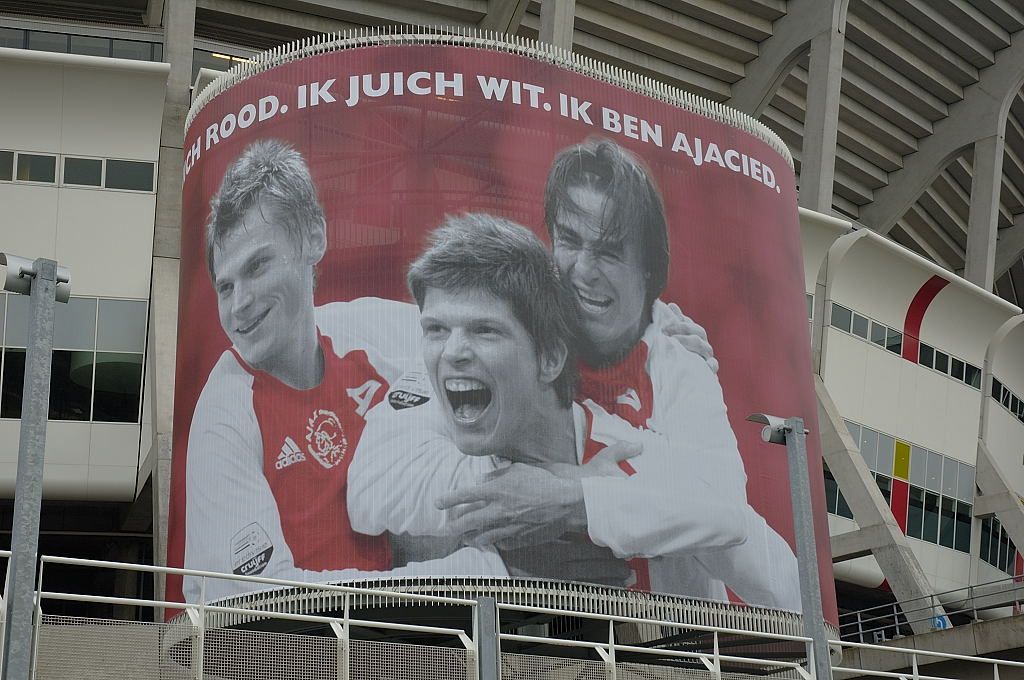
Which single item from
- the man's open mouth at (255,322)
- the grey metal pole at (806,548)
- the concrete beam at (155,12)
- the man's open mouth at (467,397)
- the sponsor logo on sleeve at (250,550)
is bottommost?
the grey metal pole at (806,548)

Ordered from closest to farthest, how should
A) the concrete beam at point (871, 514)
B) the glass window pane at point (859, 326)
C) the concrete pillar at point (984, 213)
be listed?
the concrete beam at point (871, 514), the glass window pane at point (859, 326), the concrete pillar at point (984, 213)

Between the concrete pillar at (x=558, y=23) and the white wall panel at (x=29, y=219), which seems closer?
the white wall panel at (x=29, y=219)

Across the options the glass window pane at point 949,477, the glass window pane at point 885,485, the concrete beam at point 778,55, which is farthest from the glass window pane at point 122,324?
the glass window pane at point 949,477

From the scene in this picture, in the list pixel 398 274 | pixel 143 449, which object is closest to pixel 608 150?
pixel 398 274

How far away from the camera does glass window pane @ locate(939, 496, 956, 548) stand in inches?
1884

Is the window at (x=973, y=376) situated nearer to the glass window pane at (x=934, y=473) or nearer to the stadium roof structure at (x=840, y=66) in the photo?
the glass window pane at (x=934, y=473)

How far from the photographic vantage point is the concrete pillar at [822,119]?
153 feet

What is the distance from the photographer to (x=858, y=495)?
4097 centimetres

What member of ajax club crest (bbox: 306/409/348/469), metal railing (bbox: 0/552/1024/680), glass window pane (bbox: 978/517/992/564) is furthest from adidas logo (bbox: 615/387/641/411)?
glass window pane (bbox: 978/517/992/564)

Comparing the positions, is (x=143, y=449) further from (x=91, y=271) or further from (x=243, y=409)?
(x=243, y=409)

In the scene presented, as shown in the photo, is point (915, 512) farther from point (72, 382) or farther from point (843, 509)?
point (72, 382)

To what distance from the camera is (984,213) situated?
178 feet

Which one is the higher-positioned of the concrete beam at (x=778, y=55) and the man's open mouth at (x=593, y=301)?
the concrete beam at (x=778, y=55)

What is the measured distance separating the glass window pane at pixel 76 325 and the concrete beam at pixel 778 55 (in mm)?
24073
